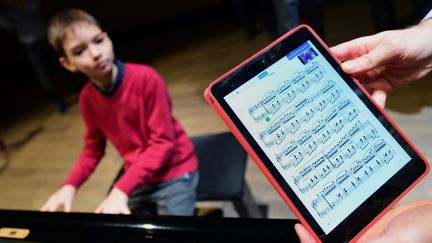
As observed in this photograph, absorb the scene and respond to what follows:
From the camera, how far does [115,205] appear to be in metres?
1.00

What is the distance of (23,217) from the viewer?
67 centimetres

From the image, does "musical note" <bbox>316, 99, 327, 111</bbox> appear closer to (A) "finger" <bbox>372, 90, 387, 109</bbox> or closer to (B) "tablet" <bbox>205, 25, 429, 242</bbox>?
(B) "tablet" <bbox>205, 25, 429, 242</bbox>

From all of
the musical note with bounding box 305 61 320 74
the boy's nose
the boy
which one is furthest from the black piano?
the boy's nose

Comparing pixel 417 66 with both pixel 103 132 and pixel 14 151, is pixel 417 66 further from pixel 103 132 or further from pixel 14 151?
pixel 14 151

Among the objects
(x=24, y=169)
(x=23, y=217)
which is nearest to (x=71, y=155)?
(x=24, y=169)

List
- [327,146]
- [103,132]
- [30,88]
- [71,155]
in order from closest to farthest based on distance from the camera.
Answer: [327,146], [103,132], [71,155], [30,88]

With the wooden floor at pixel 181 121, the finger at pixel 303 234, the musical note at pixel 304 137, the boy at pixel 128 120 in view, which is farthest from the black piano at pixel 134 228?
the wooden floor at pixel 181 121

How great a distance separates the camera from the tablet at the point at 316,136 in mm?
537

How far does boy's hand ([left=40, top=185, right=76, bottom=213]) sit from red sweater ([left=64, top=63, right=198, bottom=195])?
1.4 inches

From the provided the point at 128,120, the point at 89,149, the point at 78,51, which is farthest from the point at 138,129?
the point at 78,51

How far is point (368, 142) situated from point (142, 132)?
2.64 ft

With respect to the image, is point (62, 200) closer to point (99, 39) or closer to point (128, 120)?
Answer: point (128, 120)

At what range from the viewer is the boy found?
3.86ft

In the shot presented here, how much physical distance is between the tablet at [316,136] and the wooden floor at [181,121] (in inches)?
28.0
